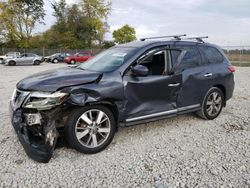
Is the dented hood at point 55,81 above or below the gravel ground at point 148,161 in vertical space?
above

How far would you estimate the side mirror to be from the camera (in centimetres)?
357

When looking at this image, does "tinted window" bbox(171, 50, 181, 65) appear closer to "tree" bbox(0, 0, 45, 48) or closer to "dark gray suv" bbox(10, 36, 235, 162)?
"dark gray suv" bbox(10, 36, 235, 162)

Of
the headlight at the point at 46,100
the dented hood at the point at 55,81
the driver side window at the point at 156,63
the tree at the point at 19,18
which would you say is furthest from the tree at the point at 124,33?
the headlight at the point at 46,100

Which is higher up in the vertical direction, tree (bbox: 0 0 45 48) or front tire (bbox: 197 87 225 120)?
tree (bbox: 0 0 45 48)

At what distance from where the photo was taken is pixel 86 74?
351 cm

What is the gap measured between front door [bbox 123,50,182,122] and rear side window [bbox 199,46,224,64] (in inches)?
38.7

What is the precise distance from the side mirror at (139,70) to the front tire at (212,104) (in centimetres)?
169

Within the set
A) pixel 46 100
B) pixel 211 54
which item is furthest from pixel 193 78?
pixel 46 100

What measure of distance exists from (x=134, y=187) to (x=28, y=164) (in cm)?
145

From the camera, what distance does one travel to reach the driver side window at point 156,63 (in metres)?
3.98

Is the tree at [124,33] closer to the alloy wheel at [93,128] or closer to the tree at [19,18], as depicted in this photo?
the tree at [19,18]

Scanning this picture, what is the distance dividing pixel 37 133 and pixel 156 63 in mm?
2245

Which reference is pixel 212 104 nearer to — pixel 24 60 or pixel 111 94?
pixel 111 94

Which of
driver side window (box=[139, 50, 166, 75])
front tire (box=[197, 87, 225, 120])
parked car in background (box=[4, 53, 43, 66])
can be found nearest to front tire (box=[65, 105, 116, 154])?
driver side window (box=[139, 50, 166, 75])
